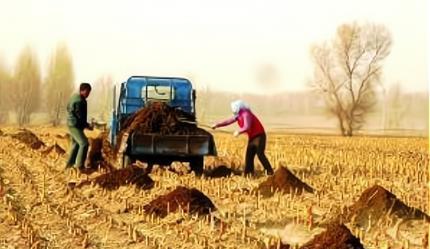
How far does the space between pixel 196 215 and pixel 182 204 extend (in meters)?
0.46

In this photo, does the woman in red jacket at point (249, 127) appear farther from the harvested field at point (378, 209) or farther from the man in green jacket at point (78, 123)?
the harvested field at point (378, 209)

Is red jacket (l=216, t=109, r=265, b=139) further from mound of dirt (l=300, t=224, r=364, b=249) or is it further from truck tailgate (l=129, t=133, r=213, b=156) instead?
mound of dirt (l=300, t=224, r=364, b=249)

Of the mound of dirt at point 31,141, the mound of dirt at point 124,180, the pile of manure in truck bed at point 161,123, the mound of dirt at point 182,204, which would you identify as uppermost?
the pile of manure in truck bed at point 161,123

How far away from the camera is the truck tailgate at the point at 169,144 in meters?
14.3

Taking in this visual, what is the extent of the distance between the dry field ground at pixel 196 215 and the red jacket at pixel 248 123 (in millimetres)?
871

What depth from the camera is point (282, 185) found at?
471 inches

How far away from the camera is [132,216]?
→ 31.9 ft

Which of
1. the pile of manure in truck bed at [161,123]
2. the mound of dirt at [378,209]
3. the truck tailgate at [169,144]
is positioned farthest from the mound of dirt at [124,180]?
the mound of dirt at [378,209]

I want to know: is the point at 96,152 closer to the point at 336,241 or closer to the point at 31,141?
the point at 31,141

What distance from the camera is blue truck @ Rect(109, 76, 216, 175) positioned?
1435 cm

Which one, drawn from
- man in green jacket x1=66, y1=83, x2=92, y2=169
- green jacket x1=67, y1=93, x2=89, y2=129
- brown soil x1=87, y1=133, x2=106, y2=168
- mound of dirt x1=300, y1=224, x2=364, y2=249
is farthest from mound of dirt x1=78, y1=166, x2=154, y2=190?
mound of dirt x1=300, y1=224, x2=364, y2=249

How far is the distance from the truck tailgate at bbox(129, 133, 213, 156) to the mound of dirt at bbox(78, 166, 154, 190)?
1.20 m

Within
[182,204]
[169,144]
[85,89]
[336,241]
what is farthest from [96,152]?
[336,241]

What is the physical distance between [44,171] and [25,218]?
5.86 m
